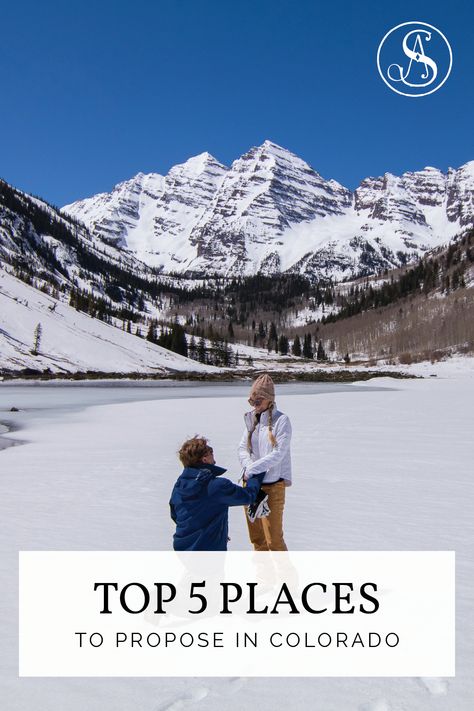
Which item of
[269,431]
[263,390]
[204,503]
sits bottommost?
[204,503]

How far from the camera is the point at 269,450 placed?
19.2 feet

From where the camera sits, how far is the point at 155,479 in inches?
525

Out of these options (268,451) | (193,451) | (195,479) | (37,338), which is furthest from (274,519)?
(37,338)

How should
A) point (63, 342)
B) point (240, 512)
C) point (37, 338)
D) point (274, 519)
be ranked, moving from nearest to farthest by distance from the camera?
1. point (274, 519)
2. point (240, 512)
3. point (37, 338)
4. point (63, 342)

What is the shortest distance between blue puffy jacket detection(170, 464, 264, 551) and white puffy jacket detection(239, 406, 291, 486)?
0.21 m

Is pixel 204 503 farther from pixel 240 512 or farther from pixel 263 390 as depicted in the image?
pixel 240 512

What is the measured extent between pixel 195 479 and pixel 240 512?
17.2ft

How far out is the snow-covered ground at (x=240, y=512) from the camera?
4.26 meters

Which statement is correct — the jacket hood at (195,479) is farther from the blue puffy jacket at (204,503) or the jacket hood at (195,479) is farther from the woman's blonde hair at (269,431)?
the woman's blonde hair at (269,431)

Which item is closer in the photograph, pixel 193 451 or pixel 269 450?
pixel 193 451

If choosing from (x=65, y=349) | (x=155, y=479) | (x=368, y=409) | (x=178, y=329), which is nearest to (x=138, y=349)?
(x=65, y=349)

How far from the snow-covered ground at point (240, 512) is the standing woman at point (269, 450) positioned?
1.77 m

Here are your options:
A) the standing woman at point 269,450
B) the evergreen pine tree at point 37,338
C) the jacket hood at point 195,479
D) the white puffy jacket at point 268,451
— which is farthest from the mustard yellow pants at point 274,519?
the evergreen pine tree at point 37,338

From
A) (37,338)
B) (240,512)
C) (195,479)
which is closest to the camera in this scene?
(195,479)
